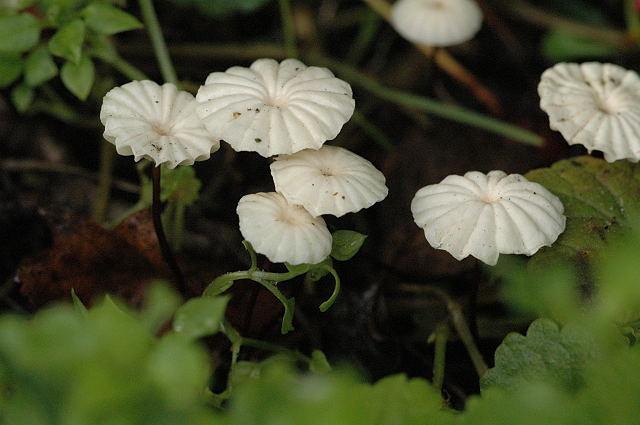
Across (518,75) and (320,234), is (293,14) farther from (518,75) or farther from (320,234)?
(320,234)

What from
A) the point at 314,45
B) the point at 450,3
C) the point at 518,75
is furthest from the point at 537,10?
the point at 314,45

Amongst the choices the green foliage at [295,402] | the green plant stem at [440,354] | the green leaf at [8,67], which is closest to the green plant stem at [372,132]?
the green plant stem at [440,354]

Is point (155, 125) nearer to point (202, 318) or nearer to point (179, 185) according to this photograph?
point (179, 185)

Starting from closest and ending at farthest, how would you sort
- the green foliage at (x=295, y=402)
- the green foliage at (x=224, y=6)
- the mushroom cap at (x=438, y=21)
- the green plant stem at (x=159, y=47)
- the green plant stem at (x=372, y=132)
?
the green foliage at (x=295, y=402)
the green plant stem at (x=159, y=47)
the mushroom cap at (x=438, y=21)
the green plant stem at (x=372, y=132)
the green foliage at (x=224, y=6)

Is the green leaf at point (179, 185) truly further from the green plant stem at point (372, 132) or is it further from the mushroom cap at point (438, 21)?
the mushroom cap at point (438, 21)

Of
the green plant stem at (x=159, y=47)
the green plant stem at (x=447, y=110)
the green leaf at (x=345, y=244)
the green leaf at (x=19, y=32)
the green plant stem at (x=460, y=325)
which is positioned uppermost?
the green leaf at (x=19, y=32)

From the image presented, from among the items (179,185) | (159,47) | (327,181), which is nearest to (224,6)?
(159,47)
